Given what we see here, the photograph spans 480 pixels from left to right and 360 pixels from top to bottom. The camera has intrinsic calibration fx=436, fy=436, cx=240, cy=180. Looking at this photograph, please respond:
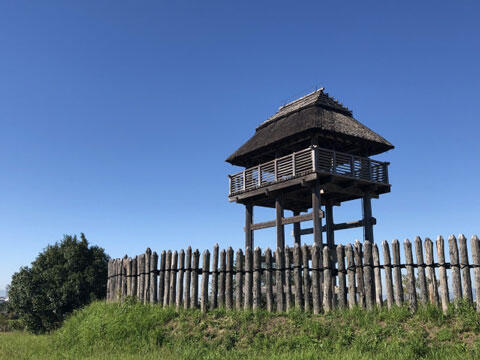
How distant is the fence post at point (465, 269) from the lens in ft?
31.1

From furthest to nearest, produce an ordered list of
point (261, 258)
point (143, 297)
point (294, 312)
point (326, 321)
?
point (143, 297) → point (261, 258) → point (294, 312) → point (326, 321)

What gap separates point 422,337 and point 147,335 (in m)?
6.98

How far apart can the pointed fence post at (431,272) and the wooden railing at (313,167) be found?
7.24m

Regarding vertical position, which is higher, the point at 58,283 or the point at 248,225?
the point at 248,225

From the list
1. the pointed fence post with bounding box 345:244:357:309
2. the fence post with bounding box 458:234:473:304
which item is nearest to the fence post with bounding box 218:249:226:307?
the pointed fence post with bounding box 345:244:357:309

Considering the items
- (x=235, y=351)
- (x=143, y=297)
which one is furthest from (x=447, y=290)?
(x=143, y=297)

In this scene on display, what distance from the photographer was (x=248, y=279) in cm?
1249

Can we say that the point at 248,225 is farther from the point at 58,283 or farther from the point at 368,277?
the point at 58,283

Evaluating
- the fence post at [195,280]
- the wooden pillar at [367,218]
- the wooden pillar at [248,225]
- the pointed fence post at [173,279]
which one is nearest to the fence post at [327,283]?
the fence post at [195,280]

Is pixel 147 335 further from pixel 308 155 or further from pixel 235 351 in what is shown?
pixel 308 155

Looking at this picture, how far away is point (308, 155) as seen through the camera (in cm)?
1745

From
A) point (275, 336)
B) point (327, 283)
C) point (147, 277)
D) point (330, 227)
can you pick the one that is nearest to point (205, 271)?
point (147, 277)

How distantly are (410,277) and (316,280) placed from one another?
7.92ft

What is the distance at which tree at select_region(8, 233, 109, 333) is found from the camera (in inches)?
933
